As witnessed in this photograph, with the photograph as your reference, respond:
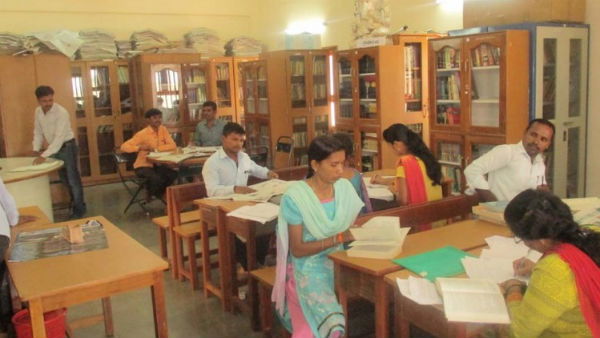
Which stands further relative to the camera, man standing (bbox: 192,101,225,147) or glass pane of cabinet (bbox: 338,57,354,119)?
man standing (bbox: 192,101,225,147)

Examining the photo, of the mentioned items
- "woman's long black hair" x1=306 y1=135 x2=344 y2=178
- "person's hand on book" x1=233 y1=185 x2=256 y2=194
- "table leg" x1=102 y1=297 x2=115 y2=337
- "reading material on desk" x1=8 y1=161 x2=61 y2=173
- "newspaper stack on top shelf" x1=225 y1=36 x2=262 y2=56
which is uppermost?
"newspaper stack on top shelf" x1=225 y1=36 x2=262 y2=56

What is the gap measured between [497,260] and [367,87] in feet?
15.4

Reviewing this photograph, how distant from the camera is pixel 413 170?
3691mm

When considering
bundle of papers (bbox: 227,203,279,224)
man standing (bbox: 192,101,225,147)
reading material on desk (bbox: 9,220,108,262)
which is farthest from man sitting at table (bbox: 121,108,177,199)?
reading material on desk (bbox: 9,220,108,262)

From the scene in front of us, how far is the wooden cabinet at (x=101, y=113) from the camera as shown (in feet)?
29.1

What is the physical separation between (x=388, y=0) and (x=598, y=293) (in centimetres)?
615

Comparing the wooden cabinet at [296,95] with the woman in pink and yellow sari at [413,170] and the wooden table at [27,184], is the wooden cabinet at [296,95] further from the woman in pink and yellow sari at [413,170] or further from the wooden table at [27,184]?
the woman in pink and yellow sari at [413,170]

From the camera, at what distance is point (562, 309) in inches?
67.6

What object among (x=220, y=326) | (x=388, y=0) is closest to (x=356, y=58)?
(x=388, y=0)

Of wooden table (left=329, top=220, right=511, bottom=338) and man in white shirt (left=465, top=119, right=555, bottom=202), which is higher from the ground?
man in white shirt (left=465, top=119, right=555, bottom=202)

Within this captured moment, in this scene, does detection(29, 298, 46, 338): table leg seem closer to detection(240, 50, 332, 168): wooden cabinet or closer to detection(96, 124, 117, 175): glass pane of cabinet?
detection(240, 50, 332, 168): wooden cabinet

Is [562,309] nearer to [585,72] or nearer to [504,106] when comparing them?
[504,106]

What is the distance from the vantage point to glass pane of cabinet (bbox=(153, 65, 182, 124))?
8922 millimetres

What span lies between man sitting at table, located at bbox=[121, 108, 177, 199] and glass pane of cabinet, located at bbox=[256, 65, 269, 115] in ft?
5.67
